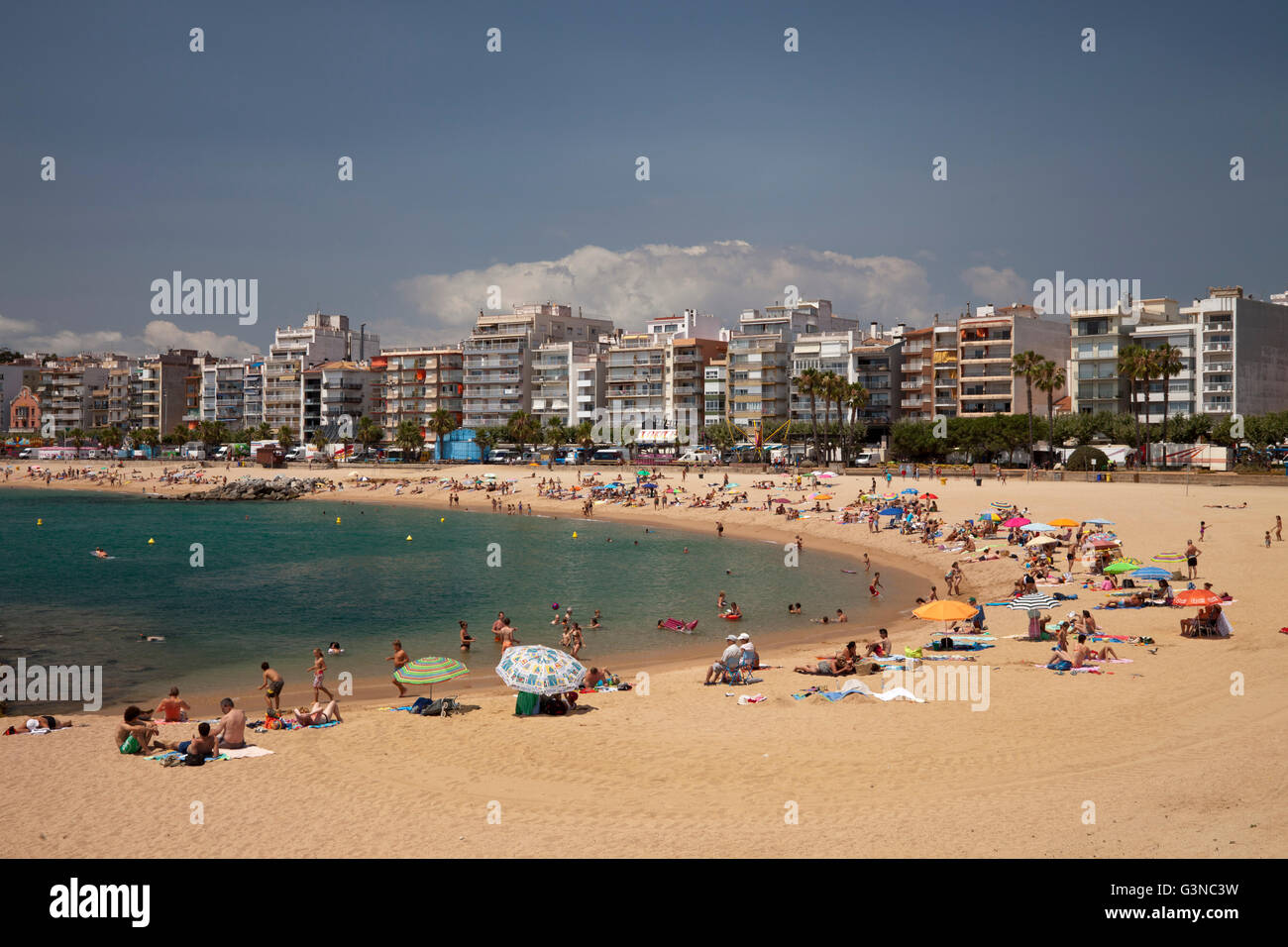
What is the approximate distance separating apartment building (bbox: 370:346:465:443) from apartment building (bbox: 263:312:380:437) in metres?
12.2

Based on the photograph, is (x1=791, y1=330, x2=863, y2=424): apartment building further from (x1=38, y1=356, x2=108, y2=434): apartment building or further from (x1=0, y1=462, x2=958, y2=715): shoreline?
(x1=38, y1=356, x2=108, y2=434): apartment building

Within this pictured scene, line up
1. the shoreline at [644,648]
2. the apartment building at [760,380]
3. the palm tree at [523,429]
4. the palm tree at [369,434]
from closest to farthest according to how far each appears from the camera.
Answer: the shoreline at [644,648] < the apartment building at [760,380] < the palm tree at [523,429] < the palm tree at [369,434]

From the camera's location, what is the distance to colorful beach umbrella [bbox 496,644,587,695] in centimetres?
1652

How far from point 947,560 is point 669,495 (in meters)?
30.0

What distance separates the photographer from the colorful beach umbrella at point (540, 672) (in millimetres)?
16516

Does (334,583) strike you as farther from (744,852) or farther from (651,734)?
(744,852)

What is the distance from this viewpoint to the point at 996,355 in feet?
292

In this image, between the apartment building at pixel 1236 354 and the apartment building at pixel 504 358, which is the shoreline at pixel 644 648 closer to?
the apartment building at pixel 504 358

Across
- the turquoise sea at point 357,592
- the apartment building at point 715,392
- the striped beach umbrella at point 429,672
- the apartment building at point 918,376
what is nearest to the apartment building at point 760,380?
the apartment building at point 715,392

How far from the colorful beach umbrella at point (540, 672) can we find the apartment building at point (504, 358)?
102843mm

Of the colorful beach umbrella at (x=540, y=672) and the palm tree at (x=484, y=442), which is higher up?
the palm tree at (x=484, y=442)

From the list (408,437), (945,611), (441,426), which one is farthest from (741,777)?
(408,437)

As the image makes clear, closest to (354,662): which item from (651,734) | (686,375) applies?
(651,734)
